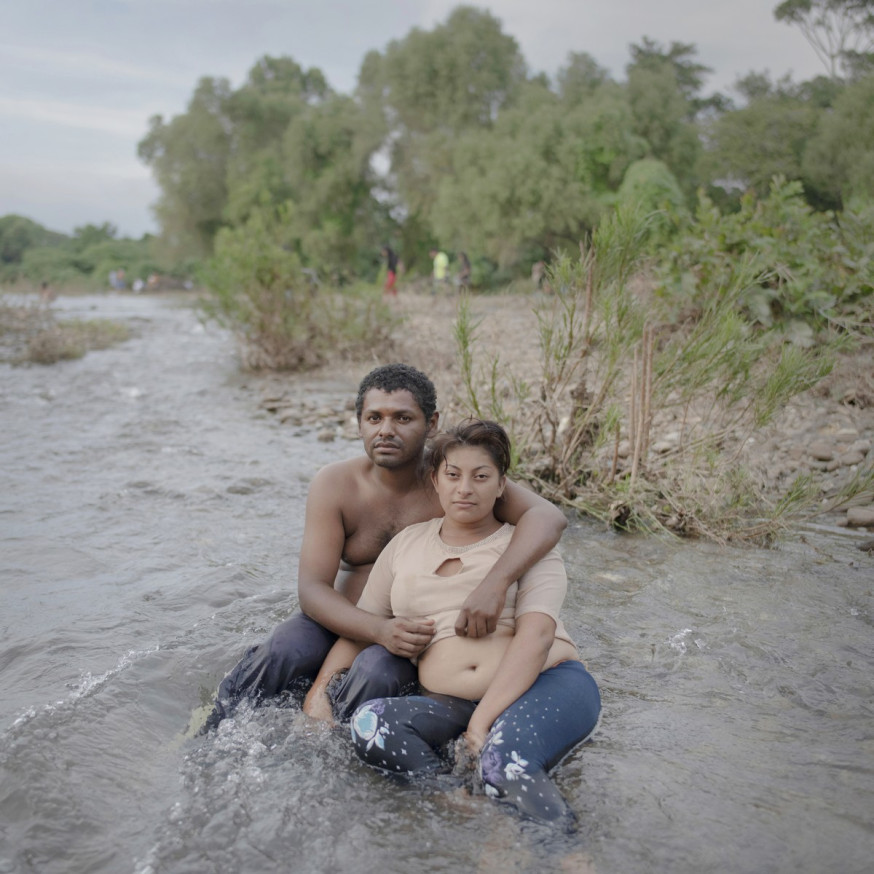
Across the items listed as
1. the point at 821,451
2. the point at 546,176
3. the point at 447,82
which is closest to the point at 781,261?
the point at 821,451

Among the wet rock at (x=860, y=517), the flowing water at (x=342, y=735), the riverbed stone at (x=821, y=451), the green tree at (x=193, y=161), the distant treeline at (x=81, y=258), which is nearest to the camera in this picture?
the flowing water at (x=342, y=735)

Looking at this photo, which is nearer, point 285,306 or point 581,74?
point 285,306

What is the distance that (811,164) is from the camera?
23219 mm

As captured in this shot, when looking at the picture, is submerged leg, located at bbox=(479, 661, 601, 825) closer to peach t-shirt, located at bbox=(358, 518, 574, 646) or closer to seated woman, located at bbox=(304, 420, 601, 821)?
seated woman, located at bbox=(304, 420, 601, 821)

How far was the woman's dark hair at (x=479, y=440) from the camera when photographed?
2922mm

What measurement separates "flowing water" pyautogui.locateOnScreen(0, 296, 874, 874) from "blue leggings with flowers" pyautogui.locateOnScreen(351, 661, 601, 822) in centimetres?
8

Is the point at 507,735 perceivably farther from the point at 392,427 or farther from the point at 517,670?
the point at 392,427

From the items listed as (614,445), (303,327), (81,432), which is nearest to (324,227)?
(303,327)

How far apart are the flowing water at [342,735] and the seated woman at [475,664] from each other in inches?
5.0

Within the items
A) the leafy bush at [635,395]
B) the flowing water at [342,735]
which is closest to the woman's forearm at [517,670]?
the flowing water at [342,735]

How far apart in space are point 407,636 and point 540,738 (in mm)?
532

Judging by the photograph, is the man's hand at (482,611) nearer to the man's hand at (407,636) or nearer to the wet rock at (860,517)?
the man's hand at (407,636)

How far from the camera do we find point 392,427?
10.5 ft

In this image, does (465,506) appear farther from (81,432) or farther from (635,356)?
(81,432)
